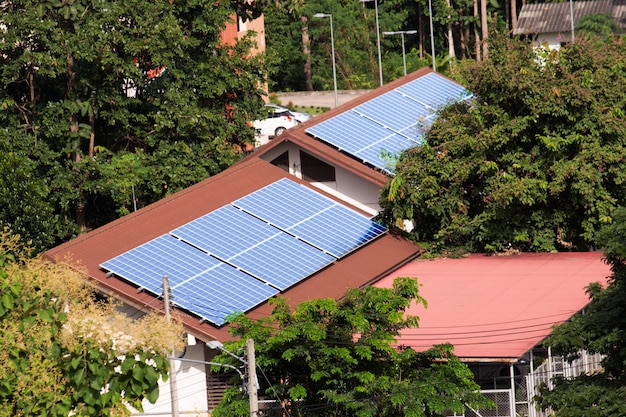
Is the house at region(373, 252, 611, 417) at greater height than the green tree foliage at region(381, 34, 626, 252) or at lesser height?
lesser

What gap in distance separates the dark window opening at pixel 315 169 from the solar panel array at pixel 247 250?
4.84 ft

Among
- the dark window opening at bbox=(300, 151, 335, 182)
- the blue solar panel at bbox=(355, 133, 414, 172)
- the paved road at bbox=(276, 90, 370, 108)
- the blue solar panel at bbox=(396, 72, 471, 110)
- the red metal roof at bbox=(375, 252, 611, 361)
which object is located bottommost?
the paved road at bbox=(276, 90, 370, 108)

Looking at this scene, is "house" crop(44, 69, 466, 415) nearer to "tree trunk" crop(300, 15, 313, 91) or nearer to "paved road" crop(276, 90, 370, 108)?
"paved road" crop(276, 90, 370, 108)

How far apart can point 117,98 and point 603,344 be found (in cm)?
2191

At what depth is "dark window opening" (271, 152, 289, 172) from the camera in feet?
124

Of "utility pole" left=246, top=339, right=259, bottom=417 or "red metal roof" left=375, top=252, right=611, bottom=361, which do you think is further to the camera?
"red metal roof" left=375, top=252, right=611, bottom=361

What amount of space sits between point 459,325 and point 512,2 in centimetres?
5784

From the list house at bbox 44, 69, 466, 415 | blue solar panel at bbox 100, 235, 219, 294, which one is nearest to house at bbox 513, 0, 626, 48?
house at bbox 44, 69, 466, 415

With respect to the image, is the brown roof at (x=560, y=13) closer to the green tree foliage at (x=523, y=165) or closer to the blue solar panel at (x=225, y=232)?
the green tree foliage at (x=523, y=165)

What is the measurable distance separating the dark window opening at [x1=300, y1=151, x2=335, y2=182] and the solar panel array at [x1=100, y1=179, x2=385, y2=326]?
147 cm

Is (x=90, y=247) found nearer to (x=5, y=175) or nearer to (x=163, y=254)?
(x=163, y=254)

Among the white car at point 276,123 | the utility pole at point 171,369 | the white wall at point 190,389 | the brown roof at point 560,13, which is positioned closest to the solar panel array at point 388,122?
the white wall at point 190,389

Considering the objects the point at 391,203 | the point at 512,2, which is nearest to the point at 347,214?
the point at 391,203

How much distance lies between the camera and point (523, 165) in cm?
3441
